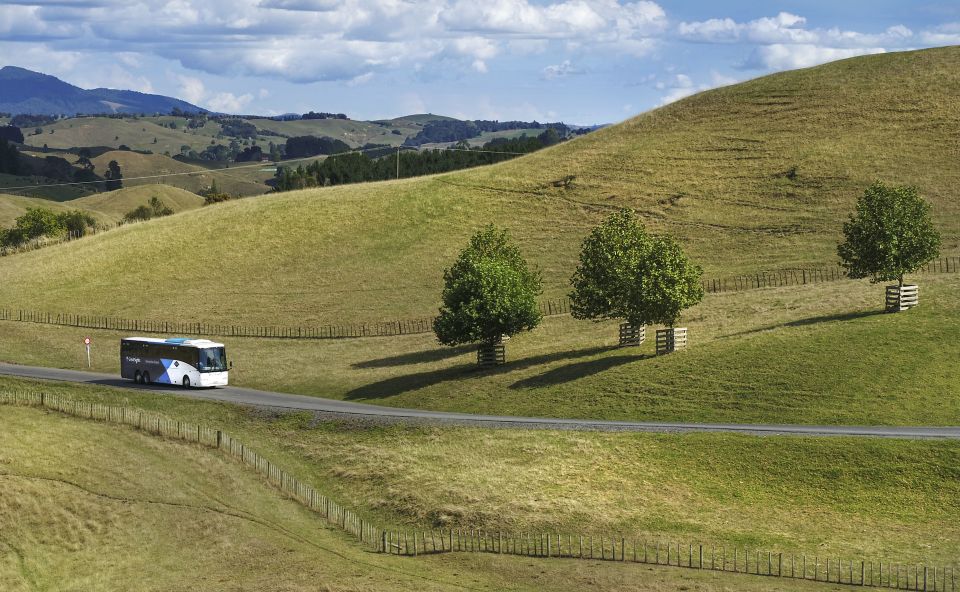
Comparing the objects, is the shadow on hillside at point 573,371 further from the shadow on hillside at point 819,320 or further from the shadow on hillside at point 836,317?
the shadow on hillside at point 836,317

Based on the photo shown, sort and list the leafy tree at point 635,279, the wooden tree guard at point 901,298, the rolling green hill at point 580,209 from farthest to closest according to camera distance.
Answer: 1. the rolling green hill at point 580,209
2. the wooden tree guard at point 901,298
3. the leafy tree at point 635,279

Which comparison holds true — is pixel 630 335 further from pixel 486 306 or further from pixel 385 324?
pixel 385 324

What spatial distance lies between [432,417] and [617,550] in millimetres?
24680

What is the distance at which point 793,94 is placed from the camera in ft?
562

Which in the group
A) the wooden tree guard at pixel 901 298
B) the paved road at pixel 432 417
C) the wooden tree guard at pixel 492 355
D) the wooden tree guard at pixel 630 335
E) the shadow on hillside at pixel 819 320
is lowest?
the paved road at pixel 432 417

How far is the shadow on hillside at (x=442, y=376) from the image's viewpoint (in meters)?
83.8

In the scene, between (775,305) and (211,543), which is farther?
(775,305)

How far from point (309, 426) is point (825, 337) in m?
36.0

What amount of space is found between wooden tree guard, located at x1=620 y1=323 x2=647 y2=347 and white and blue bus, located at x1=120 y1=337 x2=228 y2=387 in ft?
102

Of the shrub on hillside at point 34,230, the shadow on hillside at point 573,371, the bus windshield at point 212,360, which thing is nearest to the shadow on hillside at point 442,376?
the shadow on hillside at point 573,371

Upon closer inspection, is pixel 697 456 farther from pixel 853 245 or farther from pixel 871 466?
pixel 853 245

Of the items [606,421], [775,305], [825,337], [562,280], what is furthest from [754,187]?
[606,421]

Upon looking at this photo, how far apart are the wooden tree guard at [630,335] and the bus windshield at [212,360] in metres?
31.3

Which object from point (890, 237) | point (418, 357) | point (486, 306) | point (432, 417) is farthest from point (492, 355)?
point (890, 237)
